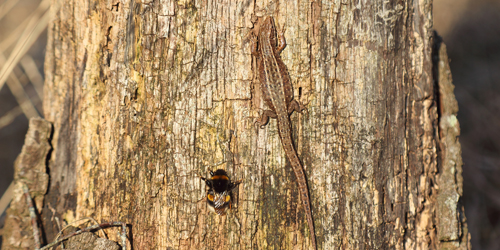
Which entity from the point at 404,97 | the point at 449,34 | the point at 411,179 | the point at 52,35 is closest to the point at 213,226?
the point at 411,179

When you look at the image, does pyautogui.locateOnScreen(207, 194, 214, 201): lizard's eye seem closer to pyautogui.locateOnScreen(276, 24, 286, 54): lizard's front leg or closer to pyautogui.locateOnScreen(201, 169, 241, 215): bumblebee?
pyautogui.locateOnScreen(201, 169, 241, 215): bumblebee

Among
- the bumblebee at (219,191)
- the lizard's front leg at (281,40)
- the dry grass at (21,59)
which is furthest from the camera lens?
the dry grass at (21,59)

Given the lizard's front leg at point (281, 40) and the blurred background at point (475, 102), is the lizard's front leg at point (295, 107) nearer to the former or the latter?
the lizard's front leg at point (281, 40)

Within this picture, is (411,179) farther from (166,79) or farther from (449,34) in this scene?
(449,34)

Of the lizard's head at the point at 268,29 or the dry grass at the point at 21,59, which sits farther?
the dry grass at the point at 21,59

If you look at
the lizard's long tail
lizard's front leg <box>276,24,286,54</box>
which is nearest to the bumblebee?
the lizard's long tail

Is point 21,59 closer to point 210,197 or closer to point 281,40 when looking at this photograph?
point 210,197

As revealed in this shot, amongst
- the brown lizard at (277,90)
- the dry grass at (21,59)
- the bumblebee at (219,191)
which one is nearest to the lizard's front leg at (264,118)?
the brown lizard at (277,90)


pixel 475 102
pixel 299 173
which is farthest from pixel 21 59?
pixel 475 102
